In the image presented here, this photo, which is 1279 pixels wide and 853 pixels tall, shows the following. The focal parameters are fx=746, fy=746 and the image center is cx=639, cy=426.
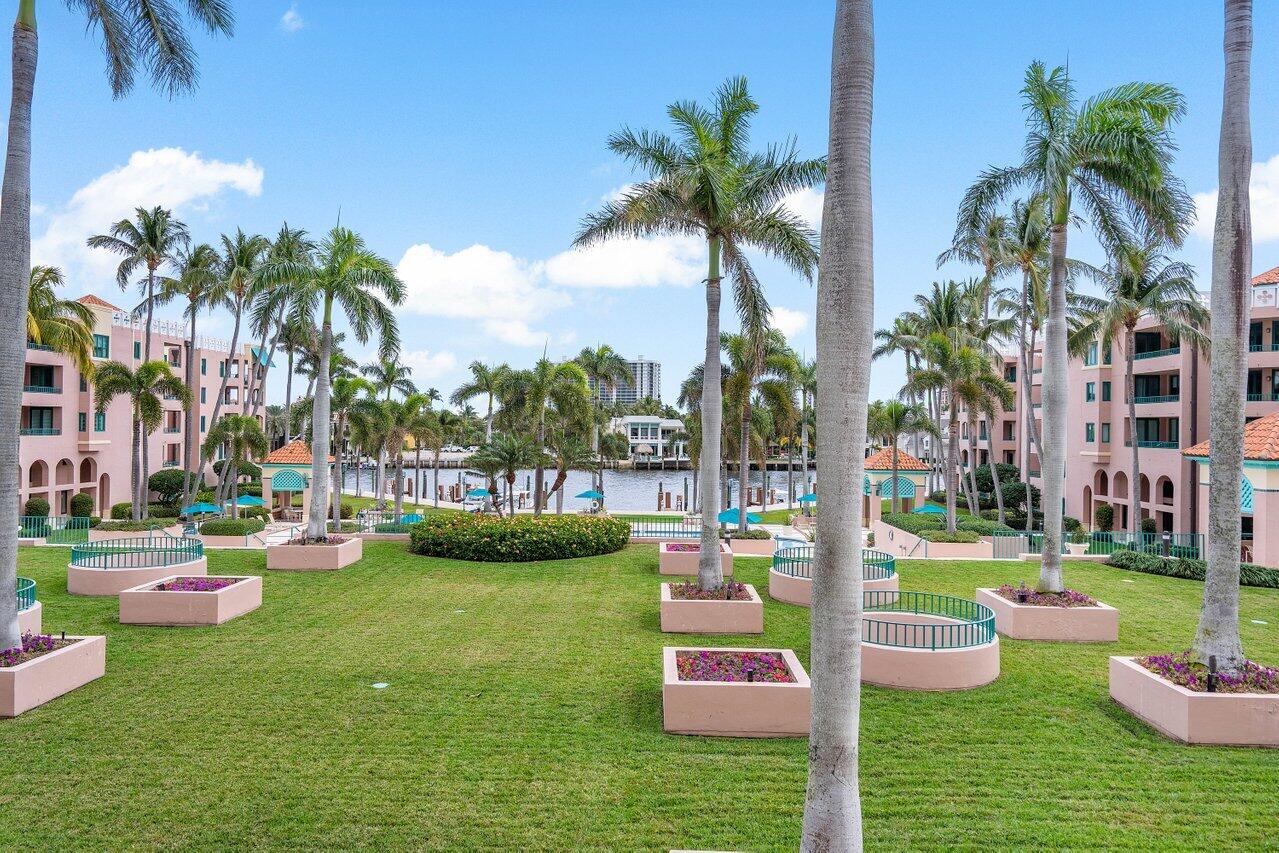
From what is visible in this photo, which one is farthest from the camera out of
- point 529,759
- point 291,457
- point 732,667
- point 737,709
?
point 291,457

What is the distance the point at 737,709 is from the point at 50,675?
974 centimetres

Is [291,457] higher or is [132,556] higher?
[291,457]

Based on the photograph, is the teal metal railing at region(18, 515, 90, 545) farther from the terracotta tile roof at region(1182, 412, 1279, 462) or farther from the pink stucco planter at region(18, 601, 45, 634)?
the terracotta tile roof at region(1182, 412, 1279, 462)

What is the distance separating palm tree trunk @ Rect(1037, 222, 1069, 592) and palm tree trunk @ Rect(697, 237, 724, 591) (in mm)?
6640

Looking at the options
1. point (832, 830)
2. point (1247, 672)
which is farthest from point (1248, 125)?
point (832, 830)

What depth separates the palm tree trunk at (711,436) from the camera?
16156 millimetres

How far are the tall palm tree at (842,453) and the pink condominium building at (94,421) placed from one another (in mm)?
36153

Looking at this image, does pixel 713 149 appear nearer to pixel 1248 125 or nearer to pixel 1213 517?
pixel 1248 125

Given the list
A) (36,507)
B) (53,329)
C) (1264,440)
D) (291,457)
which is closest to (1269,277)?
(1264,440)

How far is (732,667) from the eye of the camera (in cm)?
1062

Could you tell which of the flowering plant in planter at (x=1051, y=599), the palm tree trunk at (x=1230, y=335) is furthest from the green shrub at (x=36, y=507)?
the palm tree trunk at (x=1230, y=335)

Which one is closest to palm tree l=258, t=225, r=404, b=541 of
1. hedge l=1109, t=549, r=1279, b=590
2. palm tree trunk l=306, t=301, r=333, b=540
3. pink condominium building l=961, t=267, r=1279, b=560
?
palm tree trunk l=306, t=301, r=333, b=540

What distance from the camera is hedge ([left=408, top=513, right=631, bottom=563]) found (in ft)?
78.1

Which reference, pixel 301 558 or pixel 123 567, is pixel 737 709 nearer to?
pixel 301 558
